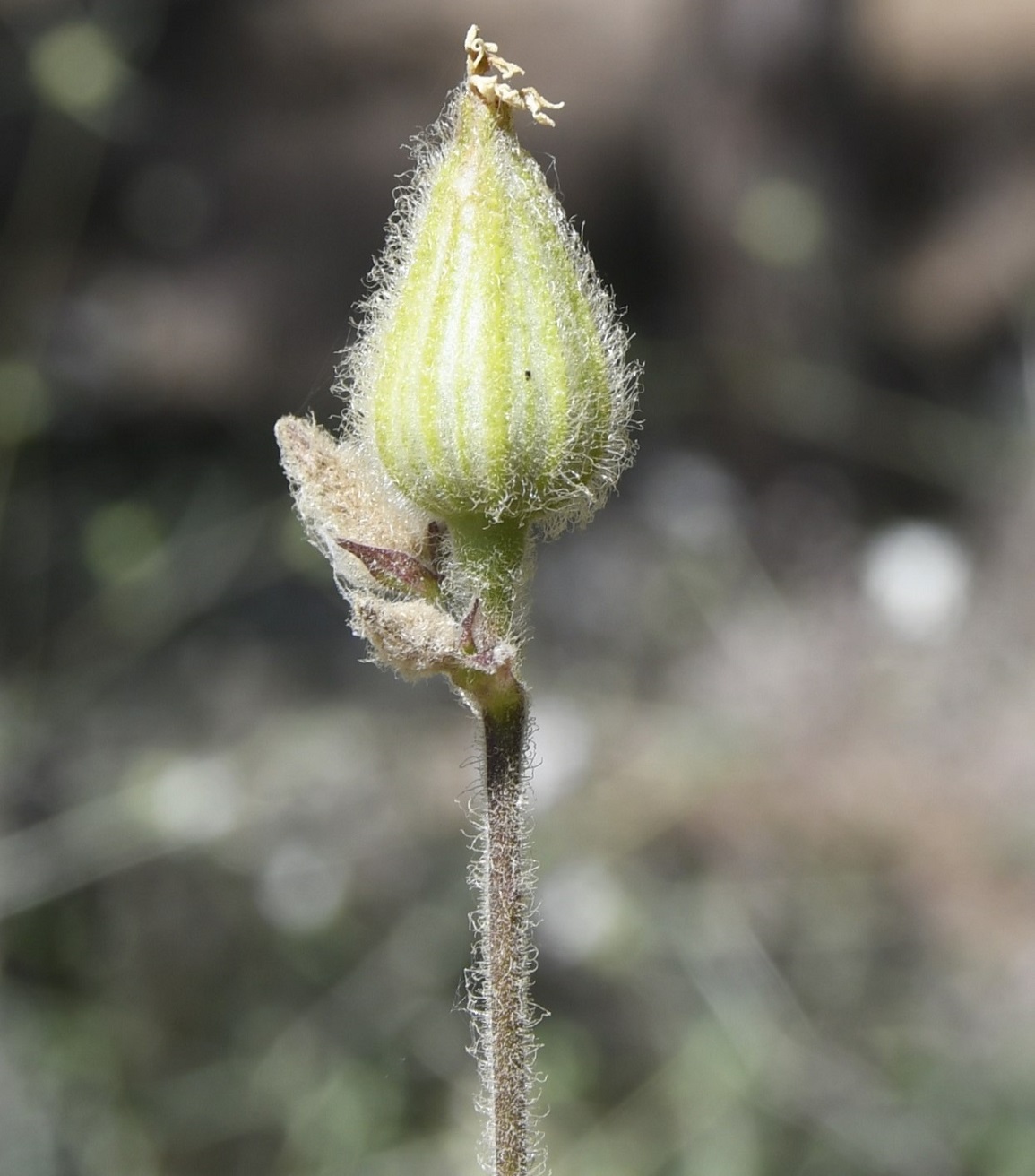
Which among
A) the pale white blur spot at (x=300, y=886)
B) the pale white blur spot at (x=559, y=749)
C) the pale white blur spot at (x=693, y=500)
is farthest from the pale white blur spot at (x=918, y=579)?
the pale white blur spot at (x=300, y=886)

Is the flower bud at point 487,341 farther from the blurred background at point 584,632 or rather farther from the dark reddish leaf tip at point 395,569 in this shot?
the blurred background at point 584,632

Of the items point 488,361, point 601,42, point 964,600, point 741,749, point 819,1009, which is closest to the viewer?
point 488,361

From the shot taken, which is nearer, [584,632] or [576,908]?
[576,908]

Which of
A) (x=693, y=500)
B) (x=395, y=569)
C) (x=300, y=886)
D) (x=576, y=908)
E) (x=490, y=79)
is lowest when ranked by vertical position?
(x=395, y=569)

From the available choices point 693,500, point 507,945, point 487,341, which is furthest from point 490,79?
point 693,500

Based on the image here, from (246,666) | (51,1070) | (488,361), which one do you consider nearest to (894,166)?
(246,666)

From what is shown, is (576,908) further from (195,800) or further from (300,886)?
(195,800)

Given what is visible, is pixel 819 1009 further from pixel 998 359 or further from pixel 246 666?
pixel 998 359
